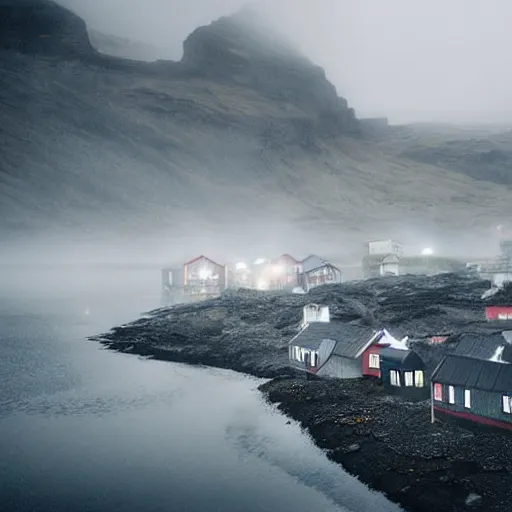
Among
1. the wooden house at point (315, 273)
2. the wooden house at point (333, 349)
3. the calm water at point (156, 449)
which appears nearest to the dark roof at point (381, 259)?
the wooden house at point (315, 273)

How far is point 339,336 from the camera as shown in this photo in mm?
54219

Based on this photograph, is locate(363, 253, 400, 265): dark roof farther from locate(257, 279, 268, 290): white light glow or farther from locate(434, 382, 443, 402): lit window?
locate(434, 382, 443, 402): lit window

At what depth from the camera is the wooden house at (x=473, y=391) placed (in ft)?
114

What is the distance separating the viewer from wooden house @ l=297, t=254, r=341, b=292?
13388cm

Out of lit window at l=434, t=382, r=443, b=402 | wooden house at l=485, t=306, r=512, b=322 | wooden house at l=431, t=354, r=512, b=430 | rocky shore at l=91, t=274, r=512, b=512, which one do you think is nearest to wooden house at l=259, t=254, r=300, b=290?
rocky shore at l=91, t=274, r=512, b=512

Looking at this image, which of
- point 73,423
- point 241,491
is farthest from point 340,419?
point 73,423

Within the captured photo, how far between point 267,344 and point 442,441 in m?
39.6

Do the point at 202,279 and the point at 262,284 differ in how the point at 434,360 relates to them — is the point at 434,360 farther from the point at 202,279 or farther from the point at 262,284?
the point at 262,284

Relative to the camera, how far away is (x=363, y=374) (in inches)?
2032

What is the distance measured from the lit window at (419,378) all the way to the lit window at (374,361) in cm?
539

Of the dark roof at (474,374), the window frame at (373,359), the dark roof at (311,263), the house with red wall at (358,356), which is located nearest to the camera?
the dark roof at (474,374)

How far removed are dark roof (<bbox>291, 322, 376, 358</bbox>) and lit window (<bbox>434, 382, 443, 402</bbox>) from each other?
37.7 feet

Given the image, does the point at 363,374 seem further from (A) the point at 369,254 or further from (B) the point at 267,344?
(A) the point at 369,254

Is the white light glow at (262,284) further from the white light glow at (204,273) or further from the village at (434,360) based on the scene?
the village at (434,360)
